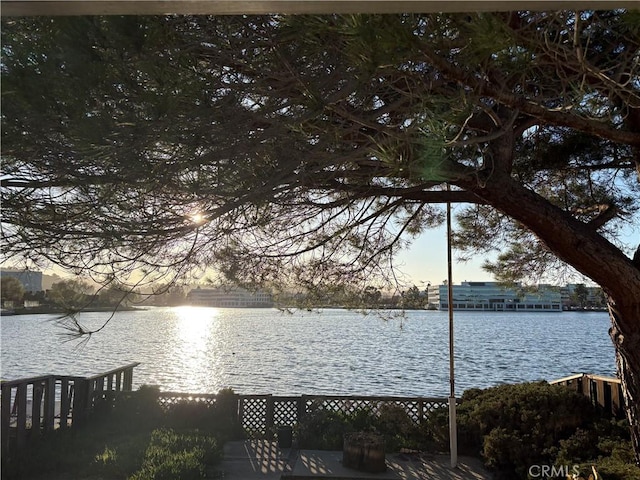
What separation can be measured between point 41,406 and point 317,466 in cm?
323

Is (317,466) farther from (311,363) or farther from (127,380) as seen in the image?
(311,363)

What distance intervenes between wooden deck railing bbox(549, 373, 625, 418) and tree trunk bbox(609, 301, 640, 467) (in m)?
1.30

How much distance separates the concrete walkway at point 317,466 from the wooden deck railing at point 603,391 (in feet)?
5.31

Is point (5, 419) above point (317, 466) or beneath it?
above

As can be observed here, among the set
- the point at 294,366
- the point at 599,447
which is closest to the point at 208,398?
the point at 599,447

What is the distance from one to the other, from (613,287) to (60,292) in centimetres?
391

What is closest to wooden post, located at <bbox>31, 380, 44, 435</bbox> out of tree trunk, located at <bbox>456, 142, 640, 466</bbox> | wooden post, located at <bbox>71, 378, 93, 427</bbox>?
wooden post, located at <bbox>71, 378, 93, 427</bbox>

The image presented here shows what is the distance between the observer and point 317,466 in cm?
521

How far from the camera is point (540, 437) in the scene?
5215mm

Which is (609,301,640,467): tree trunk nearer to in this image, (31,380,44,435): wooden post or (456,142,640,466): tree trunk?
(456,142,640,466): tree trunk

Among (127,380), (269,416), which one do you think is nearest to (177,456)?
(269,416)

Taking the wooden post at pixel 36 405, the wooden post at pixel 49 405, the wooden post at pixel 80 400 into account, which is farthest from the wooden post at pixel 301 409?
the wooden post at pixel 36 405

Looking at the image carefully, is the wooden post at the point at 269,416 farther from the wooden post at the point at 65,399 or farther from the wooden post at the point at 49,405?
the wooden post at the point at 49,405

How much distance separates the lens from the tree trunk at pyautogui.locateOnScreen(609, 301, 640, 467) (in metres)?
4.12
